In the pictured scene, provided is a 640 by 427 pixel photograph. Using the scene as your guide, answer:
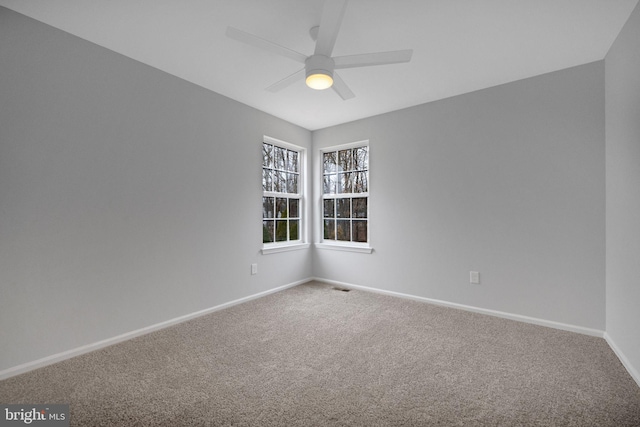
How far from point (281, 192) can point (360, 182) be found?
1.17 metres

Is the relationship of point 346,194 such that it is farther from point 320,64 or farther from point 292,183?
point 320,64

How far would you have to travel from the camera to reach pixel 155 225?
104 inches

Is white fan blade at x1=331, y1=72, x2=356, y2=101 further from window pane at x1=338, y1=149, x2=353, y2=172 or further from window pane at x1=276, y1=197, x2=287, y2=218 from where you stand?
window pane at x1=276, y1=197, x2=287, y2=218

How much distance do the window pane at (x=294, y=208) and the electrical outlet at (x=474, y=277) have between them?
2499 mm

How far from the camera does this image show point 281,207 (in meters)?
4.14

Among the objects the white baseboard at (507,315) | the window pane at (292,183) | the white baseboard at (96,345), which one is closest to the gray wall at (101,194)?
the white baseboard at (96,345)

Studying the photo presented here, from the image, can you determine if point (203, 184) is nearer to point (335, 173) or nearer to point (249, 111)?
point (249, 111)

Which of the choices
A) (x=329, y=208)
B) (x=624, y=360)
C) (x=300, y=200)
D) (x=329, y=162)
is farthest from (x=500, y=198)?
(x=300, y=200)

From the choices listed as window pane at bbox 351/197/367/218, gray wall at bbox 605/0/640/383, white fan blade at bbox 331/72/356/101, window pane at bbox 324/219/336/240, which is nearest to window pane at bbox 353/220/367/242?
window pane at bbox 351/197/367/218

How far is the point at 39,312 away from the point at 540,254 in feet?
14.0

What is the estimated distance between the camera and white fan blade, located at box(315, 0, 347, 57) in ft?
4.89

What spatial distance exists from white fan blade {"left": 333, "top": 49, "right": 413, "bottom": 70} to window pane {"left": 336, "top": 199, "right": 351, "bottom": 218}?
2.50 metres

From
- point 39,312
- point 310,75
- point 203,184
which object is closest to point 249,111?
point 203,184

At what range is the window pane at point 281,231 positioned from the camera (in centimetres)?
408
